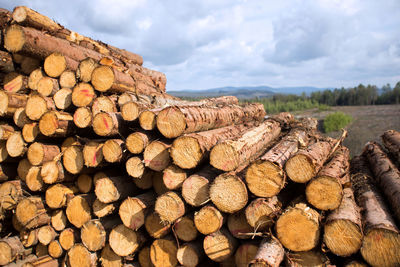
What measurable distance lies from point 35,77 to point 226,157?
4.00m

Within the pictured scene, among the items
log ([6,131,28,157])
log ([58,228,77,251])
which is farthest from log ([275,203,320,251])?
log ([6,131,28,157])

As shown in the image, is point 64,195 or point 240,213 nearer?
point 240,213

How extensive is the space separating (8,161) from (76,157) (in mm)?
1991

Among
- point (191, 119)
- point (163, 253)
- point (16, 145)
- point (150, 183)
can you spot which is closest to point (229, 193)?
point (191, 119)

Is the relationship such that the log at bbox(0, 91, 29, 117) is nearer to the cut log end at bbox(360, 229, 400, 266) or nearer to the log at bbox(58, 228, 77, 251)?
the log at bbox(58, 228, 77, 251)

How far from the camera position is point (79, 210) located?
399cm

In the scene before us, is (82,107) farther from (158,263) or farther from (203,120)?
(158,263)

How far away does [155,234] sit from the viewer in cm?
338

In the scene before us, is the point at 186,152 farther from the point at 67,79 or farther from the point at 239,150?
the point at 67,79

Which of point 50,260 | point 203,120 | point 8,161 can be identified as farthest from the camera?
point 8,161

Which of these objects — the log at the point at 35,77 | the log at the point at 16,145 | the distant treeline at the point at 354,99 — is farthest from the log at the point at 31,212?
the distant treeline at the point at 354,99

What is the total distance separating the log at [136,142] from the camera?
3400 mm

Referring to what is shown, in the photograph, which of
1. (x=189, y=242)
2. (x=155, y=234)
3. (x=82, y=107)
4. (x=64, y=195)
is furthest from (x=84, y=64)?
(x=189, y=242)

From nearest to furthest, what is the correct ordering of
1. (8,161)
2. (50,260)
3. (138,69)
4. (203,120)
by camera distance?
(203,120), (50,260), (8,161), (138,69)
